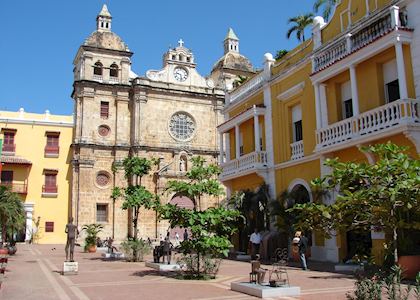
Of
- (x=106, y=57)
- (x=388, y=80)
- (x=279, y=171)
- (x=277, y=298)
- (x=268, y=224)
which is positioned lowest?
(x=277, y=298)

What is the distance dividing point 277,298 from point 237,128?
48.0ft

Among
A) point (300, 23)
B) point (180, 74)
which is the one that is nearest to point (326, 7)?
point (300, 23)

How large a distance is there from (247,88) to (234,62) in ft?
66.2

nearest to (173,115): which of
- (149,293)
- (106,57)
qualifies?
(106,57)

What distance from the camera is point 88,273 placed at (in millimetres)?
15164

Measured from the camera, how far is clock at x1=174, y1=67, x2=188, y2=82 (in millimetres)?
40625

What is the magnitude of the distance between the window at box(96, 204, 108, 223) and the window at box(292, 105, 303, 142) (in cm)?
2044

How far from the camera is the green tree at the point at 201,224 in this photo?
1305 centimetres

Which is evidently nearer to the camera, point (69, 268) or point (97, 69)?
point (69, 268)

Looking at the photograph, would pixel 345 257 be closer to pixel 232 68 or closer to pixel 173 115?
pixel 173 115

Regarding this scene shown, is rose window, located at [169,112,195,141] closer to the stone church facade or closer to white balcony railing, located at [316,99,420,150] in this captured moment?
the stone church facade

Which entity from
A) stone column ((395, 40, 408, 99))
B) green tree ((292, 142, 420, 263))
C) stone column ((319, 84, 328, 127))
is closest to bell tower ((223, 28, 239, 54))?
stone column ((319, 84, 328, 127))

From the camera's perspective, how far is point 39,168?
3588 centimetres

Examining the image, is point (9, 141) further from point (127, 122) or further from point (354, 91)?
point (354, 91)
